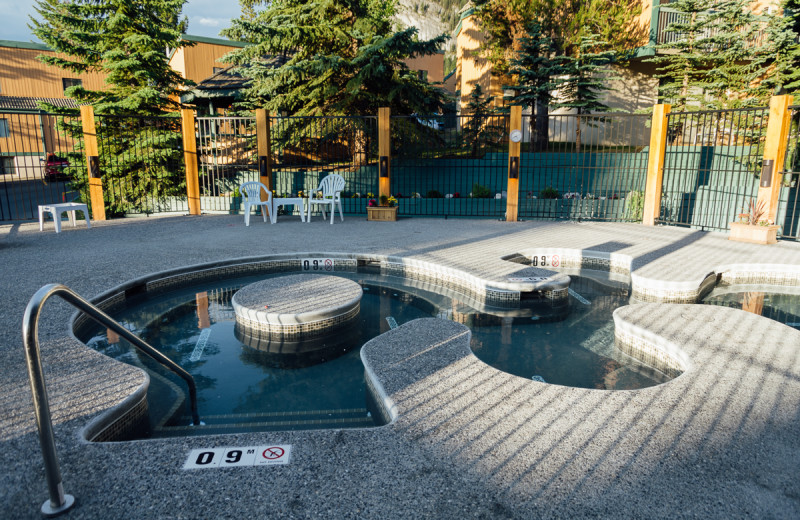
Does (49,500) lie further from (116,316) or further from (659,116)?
(659,116)

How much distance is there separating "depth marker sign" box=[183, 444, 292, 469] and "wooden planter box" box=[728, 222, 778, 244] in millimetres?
8394

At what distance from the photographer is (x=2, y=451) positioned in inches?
91.8

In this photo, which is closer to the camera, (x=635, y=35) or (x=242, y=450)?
(x=242, y=450)

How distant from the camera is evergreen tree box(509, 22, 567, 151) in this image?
1461 centimetres

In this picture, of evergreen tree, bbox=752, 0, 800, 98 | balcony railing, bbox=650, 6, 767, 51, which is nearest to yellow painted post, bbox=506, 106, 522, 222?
evergreen tree, bbox=752, 0, 800, 98

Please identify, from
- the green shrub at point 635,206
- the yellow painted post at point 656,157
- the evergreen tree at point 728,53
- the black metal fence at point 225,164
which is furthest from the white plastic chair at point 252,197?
the evergreen tree at point 728,53

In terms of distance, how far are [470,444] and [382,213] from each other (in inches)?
329

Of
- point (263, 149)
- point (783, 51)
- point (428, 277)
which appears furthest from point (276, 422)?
point (783, 51)

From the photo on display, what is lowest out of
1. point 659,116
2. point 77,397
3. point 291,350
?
point 291,350

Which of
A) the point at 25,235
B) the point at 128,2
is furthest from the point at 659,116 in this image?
the point at 128,2

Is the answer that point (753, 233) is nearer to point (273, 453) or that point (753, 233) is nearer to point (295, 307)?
point (295, 307)

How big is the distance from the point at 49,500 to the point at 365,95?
12061mm

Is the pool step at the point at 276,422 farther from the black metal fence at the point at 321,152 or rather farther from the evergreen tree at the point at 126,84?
the evergreen tree at the point at 126,84

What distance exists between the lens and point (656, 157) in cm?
951
